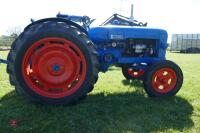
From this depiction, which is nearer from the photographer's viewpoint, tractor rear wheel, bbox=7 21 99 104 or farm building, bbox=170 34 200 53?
tractor rear wheel, bbox=7 21 99 104

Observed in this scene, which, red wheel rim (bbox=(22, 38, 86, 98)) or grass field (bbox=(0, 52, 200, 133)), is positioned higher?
red wheel rim (bbox=(22, 38, 86, 98))

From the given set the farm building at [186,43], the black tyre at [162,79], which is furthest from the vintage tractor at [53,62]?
the farm building at [186,43]

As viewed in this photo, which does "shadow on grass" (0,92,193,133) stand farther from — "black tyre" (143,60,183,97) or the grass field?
"black tyre" (143,60,183,97)

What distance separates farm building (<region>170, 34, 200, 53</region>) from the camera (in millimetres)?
51931

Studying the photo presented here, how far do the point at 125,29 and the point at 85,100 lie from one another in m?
1.87

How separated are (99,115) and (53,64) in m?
1.27

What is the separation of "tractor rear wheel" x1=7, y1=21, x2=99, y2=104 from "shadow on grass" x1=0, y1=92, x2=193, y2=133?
299 mm

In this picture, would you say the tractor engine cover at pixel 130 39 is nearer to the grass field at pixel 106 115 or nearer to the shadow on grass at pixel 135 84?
the shadow on grass at pixel 135 84

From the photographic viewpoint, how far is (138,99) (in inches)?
271

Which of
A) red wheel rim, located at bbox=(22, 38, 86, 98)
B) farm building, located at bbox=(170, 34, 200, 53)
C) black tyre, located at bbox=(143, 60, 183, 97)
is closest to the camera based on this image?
red wheel rim, located at bbox=(22, 38, 86, 98)

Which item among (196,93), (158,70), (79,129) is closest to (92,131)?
(79,129)

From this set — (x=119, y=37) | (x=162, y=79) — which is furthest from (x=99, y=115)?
(x=119, y=37)

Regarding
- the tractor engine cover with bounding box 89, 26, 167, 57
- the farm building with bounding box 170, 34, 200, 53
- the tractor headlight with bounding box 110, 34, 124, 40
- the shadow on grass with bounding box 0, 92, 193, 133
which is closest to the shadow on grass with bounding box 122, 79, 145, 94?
the tractor engine cover with bounding box 89, 26, 167, 57

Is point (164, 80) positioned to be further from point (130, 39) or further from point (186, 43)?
point (186, 43)
